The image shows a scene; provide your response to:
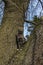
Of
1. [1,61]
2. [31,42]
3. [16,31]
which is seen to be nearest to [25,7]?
[16,31]

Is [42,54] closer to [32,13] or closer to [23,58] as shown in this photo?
[23,58]

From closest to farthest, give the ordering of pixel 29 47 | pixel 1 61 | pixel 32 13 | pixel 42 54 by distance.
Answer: pixel 42 54
pixel 29 47
pixel 1 61
pixel 32 13

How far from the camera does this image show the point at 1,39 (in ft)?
12.1

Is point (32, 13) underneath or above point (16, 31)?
above

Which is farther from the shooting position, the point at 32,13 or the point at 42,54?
the point at 32,13

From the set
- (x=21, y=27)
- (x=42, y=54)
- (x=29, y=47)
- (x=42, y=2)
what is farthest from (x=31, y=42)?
(x=42, y=2)

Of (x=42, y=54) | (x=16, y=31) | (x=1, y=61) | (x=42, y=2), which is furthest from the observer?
(x=42, y=2)

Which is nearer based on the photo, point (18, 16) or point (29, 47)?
point (29, 47)

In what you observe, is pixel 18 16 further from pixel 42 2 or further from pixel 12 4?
pixel 42 2

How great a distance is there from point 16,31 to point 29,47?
4.65 feet

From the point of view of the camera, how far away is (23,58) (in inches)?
89.8

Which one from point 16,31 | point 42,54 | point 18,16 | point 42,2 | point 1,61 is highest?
point 42,2

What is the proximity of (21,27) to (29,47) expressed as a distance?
1523 mm

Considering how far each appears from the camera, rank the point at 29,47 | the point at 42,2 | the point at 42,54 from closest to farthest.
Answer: the point at 42,54 < the point at 29,47 < the point at 42,2
